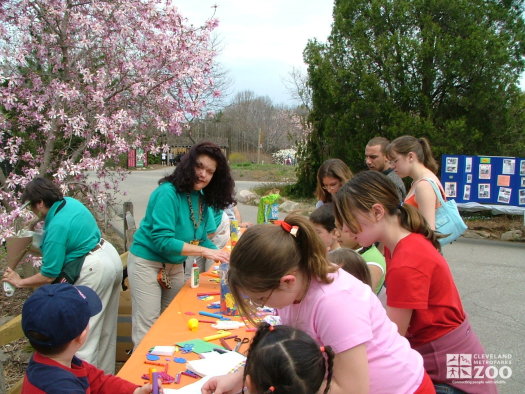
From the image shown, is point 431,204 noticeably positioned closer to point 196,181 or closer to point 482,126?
point 196,181

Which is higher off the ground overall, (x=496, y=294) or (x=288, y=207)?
(x=288, y=207)

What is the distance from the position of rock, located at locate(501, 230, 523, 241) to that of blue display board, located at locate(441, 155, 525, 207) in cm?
70

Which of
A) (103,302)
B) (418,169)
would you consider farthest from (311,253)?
(103,302)

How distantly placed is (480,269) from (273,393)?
659 centimetres

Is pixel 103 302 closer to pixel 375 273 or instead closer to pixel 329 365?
pixel 375 273

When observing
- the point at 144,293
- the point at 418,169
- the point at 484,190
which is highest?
the point at 418,169

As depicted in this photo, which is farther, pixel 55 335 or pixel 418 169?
pixel 418 169

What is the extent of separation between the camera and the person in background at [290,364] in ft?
4.17

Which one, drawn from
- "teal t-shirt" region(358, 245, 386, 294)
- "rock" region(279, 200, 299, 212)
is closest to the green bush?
"rock" region(279, 200, 299, 212)

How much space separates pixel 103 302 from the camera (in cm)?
333

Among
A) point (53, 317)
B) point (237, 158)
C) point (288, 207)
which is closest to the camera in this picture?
point (53, 317)

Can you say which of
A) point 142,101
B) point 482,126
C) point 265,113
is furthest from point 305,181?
point 265,113

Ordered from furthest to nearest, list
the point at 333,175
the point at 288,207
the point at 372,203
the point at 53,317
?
the point at 288,207, the point at 333,175, the point at 372,203, the point at 53,317

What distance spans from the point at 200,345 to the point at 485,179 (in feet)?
29.0
